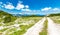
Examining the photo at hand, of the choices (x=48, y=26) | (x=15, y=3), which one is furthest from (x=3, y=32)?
(x=48, y=26)

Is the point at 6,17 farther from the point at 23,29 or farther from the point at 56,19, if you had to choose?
the point at 56,19

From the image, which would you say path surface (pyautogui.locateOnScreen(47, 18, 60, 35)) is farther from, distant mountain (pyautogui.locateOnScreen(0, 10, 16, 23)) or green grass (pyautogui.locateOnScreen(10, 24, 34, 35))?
distant mountain (pyautogui.locateOnScreen(0, 10, 16, 23))

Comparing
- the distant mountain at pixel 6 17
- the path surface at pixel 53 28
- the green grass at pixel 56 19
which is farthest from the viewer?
the distant mountain at pixel 6 17

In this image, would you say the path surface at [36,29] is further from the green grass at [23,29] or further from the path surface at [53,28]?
the path surface at [53,28]

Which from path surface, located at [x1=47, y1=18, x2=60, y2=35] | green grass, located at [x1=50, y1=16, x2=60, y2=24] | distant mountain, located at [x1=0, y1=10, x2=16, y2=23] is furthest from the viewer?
distant mountain, located at [x1=0, y1=10, x2=16, y2=23]

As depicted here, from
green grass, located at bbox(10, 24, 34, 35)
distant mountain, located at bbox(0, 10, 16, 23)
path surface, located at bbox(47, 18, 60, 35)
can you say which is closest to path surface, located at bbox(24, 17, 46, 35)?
green grass, located at bbox(10, 24, 34, 35)

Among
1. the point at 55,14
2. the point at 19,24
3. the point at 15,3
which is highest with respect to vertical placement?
the point at 15,3

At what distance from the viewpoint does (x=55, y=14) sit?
14.5 feet

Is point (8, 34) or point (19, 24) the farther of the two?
point (19, 24)

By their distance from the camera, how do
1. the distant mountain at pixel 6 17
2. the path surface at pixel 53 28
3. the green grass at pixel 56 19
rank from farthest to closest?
the distant mountain at pixel 6 17
the green grass at pixel 56 19
the path surface at pixel 53 28

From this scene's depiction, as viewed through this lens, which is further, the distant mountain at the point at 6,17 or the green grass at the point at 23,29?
the distant mountain at the point at 6,17

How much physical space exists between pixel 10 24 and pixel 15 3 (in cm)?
64

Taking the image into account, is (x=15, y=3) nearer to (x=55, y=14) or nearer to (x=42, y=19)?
(x=42, y=19)

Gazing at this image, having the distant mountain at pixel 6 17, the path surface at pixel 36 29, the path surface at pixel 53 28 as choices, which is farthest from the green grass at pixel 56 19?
the distant mountain at pixel 6 17
